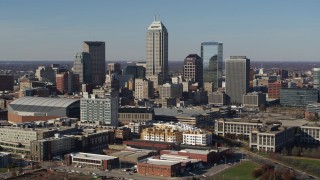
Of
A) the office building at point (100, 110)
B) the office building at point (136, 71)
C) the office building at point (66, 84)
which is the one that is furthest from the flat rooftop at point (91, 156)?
the office building at point (136, 71)

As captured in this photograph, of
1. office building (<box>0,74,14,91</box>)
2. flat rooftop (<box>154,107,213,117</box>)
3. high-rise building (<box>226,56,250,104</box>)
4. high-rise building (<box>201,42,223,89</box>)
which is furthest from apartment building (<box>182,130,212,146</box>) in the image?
high-rise building (<box>201,42,223,89</box>)

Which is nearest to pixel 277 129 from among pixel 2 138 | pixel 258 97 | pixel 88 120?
pixel 88 120

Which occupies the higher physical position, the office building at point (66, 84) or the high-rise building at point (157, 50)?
the high-rise building at point (157, 50)

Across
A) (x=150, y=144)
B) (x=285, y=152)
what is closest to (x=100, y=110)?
(x=150, y=144)

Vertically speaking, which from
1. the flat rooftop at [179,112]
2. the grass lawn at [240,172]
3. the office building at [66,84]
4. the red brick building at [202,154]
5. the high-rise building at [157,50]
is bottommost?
the grass lawn at [240,172]

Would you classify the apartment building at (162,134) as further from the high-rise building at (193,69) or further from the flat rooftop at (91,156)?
the high-rise building at (193,69)
